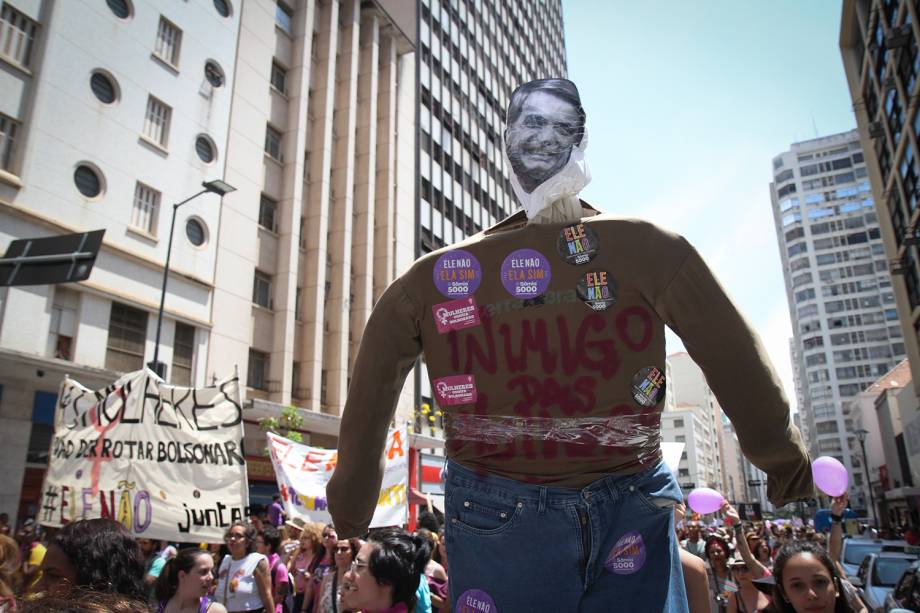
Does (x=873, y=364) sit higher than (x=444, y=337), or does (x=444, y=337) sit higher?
(x=873, y=364)

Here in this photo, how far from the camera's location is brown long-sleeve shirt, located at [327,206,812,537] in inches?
67.1

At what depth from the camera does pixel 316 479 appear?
9094 millimetres

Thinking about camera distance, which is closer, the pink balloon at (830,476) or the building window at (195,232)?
the pink balloon at (830,476)

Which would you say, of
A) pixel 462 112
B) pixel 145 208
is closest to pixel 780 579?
pixel 145 208

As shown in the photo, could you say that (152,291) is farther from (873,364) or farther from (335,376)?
(873,364)

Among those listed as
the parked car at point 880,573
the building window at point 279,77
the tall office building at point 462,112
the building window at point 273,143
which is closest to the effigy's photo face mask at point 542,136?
the parked car at point 880,573

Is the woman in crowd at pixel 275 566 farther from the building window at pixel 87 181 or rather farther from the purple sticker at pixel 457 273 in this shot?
the building window at pixel 87 181

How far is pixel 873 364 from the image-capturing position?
8194cm

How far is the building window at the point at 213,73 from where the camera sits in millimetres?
21734

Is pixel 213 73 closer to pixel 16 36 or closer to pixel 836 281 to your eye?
pixel 16 36

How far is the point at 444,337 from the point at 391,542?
2706mm

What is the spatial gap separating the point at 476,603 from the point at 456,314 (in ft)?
2.43

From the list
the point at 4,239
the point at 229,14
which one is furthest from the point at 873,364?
the point at 4,239

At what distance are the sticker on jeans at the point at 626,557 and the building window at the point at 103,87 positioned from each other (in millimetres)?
19726
